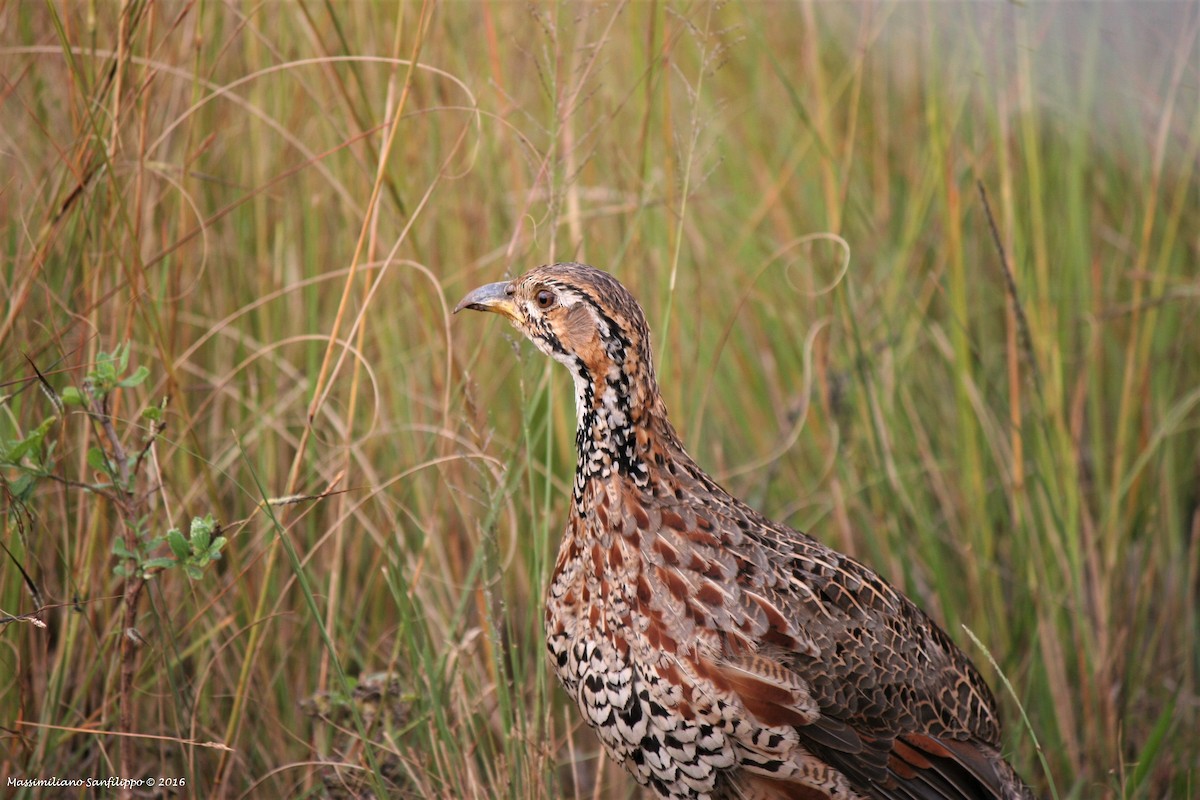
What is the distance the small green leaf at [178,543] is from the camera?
248 cm

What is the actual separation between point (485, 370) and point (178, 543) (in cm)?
181

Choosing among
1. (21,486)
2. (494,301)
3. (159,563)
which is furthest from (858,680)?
(21,486)

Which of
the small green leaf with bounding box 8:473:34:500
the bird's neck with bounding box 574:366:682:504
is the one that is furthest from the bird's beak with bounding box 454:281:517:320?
the small green leaf with bounding box 8:473:34:500

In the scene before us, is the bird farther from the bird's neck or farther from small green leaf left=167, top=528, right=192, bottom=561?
small green leaf left=167, top=528, right=192, bottom=561

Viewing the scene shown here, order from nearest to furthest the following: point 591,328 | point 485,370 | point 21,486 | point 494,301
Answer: point 21,486 → point 591,328 → point 494,301 → point 485,370

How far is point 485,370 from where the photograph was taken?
421 centimetres

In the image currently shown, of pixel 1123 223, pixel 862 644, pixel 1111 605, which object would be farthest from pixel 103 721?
pixel 1123 223

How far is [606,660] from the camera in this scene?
2.70 m

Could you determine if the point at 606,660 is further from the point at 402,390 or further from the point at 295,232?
the point at 295,232

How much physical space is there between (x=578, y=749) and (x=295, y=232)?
196cm

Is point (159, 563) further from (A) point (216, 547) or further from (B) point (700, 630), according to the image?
(B) point (700, 630)

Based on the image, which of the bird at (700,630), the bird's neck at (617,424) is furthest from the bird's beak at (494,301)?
the bird's neck at (617,424)

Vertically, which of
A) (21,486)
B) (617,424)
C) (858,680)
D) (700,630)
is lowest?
(858,680)

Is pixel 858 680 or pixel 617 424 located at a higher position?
pixel 617 424
